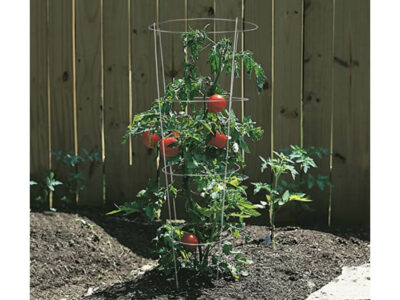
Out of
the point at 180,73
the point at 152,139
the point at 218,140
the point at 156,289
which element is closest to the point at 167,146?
the point at 152,139

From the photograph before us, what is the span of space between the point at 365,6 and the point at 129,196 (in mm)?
2368

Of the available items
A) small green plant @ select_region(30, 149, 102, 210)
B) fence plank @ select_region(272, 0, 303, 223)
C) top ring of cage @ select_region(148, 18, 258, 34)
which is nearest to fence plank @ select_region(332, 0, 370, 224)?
fence plank @ select_region(272, 0, 303, 223)

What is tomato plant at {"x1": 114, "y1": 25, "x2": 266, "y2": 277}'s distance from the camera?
3371mm

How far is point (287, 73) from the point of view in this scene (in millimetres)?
4766

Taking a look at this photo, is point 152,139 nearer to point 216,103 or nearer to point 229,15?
point 216,103

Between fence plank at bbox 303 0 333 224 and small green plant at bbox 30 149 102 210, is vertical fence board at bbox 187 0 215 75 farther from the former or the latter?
small green plant at bbox 30 149 102 210

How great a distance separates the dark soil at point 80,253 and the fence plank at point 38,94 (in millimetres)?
638

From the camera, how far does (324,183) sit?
4.82 metres

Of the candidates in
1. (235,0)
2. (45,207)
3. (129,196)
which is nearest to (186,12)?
(235,0)

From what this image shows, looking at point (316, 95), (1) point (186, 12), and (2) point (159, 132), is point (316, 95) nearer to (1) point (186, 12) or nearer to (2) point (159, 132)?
(1) point (186, 12)

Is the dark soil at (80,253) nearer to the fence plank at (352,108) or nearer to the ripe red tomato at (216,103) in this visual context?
the ripe red tomato at (216,103)

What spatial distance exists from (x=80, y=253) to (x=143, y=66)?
1598mm

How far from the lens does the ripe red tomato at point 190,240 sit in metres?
3.48

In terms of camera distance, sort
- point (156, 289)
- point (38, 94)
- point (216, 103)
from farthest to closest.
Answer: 1. point (38, 94)
2. point (156, 289)
3. point (216, 103)
